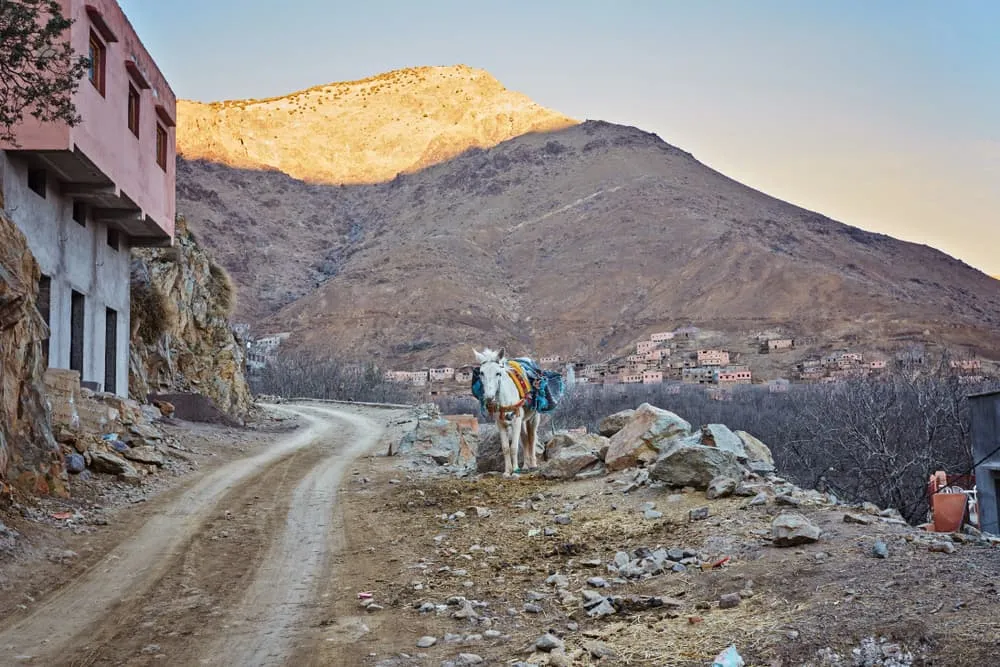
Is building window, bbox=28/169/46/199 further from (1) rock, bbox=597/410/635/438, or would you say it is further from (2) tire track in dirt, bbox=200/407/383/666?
(1) rock, bbox=597/410/635/438

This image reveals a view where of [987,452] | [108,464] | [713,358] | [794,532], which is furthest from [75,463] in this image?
[713,358]

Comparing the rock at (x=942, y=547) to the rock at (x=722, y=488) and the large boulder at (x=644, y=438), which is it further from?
the large boulder at (x=644, y=438)

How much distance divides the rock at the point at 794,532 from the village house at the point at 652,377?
85551 millimetres

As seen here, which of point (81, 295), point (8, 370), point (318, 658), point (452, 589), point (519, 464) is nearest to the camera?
point (318, 658)

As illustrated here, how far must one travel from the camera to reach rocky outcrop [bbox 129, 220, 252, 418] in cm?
3662

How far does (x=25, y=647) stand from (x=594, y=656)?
4.81 meters

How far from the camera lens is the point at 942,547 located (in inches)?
305

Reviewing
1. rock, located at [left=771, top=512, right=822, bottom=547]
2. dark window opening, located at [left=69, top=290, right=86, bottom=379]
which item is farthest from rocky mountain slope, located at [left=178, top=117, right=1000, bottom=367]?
rock, located at [left=771, top=512, right=822, bottom=547]

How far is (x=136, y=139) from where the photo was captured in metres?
28.2

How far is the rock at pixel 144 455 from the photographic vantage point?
1941 cm

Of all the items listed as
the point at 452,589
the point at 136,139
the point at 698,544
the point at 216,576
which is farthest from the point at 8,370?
the point at 136,139

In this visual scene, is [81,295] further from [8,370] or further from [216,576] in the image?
[216,576]

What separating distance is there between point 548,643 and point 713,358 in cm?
9288

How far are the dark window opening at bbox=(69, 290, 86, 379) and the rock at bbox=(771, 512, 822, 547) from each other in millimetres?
23597
